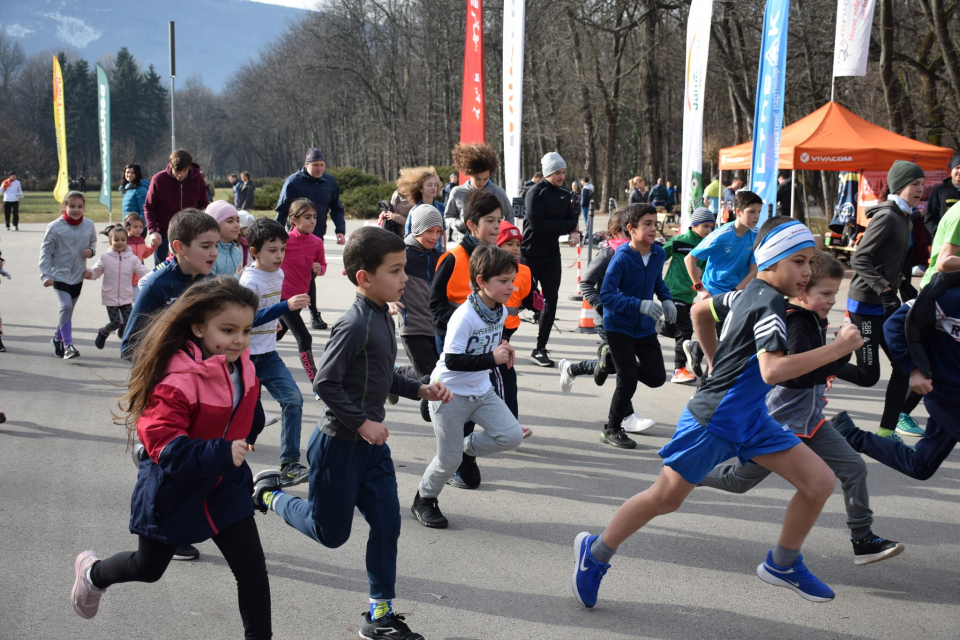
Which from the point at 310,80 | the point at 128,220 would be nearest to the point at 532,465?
the point at 128,220

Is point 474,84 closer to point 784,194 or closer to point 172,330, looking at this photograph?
point 172,330

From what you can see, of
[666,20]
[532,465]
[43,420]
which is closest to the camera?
[532,465]

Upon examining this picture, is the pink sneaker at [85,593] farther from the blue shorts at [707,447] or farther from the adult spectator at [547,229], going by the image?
the adult spectator at [547,229]

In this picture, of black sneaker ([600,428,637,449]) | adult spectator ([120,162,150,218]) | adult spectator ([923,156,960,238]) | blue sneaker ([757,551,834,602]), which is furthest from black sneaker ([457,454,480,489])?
adult spectator ([120,162,150,218])

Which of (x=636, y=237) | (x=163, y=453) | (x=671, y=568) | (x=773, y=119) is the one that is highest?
(x=773, y=119)

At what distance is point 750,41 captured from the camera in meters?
32.3

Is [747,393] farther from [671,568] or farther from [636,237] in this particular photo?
[636,237]

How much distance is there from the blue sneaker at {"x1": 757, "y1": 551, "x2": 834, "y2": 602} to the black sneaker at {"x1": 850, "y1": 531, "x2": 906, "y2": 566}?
1.57 feet

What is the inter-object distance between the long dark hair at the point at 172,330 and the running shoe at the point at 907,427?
5495 millimetres

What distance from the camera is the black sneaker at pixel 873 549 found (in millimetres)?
4109

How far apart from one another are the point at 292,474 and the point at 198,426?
2.49m

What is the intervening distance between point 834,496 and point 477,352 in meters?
2.50

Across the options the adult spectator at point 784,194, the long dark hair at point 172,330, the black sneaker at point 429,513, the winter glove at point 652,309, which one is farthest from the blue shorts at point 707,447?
the adult spectator at point 784,194

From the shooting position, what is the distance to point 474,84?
12.4m
